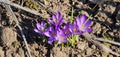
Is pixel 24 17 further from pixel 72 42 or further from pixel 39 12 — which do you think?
pixel 72 42

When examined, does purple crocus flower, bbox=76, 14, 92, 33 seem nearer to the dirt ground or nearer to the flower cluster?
the flower cluster

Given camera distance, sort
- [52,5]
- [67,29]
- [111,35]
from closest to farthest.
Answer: [67,29] < [111,35] < [52,5]

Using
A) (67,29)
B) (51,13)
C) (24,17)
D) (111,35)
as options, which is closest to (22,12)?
(24,17)

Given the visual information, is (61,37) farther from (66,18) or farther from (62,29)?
(66,18)

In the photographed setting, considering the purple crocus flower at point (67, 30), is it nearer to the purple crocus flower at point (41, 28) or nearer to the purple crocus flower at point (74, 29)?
the purple crocus flower at point (74, 29)

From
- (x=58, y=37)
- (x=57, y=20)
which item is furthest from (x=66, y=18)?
(x=58, y=37)

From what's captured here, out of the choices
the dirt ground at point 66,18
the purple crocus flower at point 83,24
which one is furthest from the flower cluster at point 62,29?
the dirt ground at point 66,18
